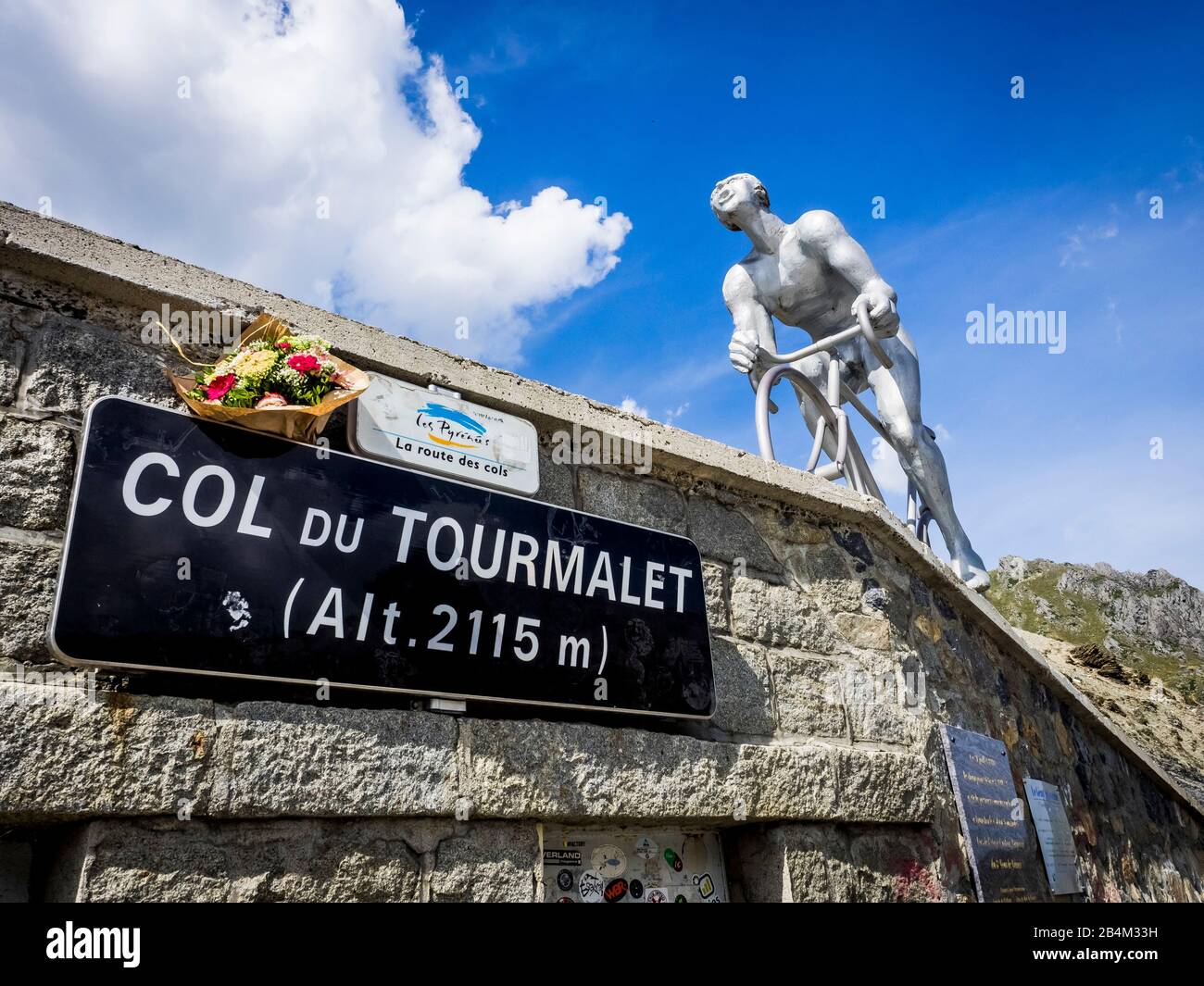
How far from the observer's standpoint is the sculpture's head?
223 inches

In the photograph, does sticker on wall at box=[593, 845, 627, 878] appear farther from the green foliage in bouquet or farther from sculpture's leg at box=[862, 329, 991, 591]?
sculpture's leg at box=[862, 329, 991, 591]

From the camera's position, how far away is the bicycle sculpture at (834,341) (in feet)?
16.6

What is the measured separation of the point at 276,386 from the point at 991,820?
319cm

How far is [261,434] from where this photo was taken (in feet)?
7.15

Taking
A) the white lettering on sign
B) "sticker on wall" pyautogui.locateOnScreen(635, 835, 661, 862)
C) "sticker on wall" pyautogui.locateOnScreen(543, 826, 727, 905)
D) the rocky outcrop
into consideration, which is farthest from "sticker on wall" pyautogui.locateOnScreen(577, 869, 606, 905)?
the rocky outcrop

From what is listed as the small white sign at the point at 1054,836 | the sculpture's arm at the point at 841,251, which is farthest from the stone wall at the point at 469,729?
the sculpture's arm at the point at 841,251

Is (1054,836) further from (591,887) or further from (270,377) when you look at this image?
(270,377)

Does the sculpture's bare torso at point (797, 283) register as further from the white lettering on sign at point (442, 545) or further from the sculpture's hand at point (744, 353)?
the white lettering on sign at point (442, 545)

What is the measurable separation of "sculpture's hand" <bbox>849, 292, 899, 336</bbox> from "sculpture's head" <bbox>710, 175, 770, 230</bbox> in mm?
998

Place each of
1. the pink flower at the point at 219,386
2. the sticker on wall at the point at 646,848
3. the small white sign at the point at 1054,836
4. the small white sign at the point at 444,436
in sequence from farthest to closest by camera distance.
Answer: the small white sign at the point at 1054,836, the sticker on wall at the point at 646,848, the small white sign at the point at 444,436, the pink flower at the point at 219,386

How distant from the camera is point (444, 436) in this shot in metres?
2.59

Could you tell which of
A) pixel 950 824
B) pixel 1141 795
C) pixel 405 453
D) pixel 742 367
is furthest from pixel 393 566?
pixel 1141 795

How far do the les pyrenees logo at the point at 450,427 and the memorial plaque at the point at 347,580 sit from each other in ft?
0.55

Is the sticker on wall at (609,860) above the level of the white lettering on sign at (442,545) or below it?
below
